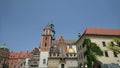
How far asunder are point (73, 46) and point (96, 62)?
31503 millimetres

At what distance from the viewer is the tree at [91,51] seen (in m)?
33.3

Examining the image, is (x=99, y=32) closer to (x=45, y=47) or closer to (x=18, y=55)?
(x=45, y=47)

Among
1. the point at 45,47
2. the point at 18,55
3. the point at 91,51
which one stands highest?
the point at 45,47

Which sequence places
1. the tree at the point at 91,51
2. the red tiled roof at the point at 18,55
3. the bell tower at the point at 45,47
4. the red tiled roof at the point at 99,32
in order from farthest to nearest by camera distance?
the red tiled roof at the point at 18,55 → the bell tower at the point at 45,47 → the red tiled roof at the point at 99,32 → the tree at the point at 91,51

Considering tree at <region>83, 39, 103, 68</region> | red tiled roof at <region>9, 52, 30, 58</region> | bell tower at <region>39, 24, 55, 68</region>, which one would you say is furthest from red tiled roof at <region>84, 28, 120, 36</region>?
red tiled roof at <region>9, 52, 30, 58</region>

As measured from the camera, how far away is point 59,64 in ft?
172

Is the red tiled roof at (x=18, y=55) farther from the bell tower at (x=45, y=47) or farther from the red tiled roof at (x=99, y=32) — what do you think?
the red tiled roof at (x=99, y=32)

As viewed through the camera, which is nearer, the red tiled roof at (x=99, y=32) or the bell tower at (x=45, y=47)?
the red tiled roof at (x=99, y=32)

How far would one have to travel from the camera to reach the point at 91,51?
34250 mm

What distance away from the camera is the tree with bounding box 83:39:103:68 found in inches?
1313

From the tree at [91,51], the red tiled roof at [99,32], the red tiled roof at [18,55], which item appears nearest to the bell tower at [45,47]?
the red tiled roof at [99,32]

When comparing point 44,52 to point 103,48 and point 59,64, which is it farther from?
point 103,48

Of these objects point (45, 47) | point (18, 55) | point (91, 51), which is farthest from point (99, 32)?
point (18, 55)

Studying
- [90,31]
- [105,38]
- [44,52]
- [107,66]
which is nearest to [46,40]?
[44,52]
